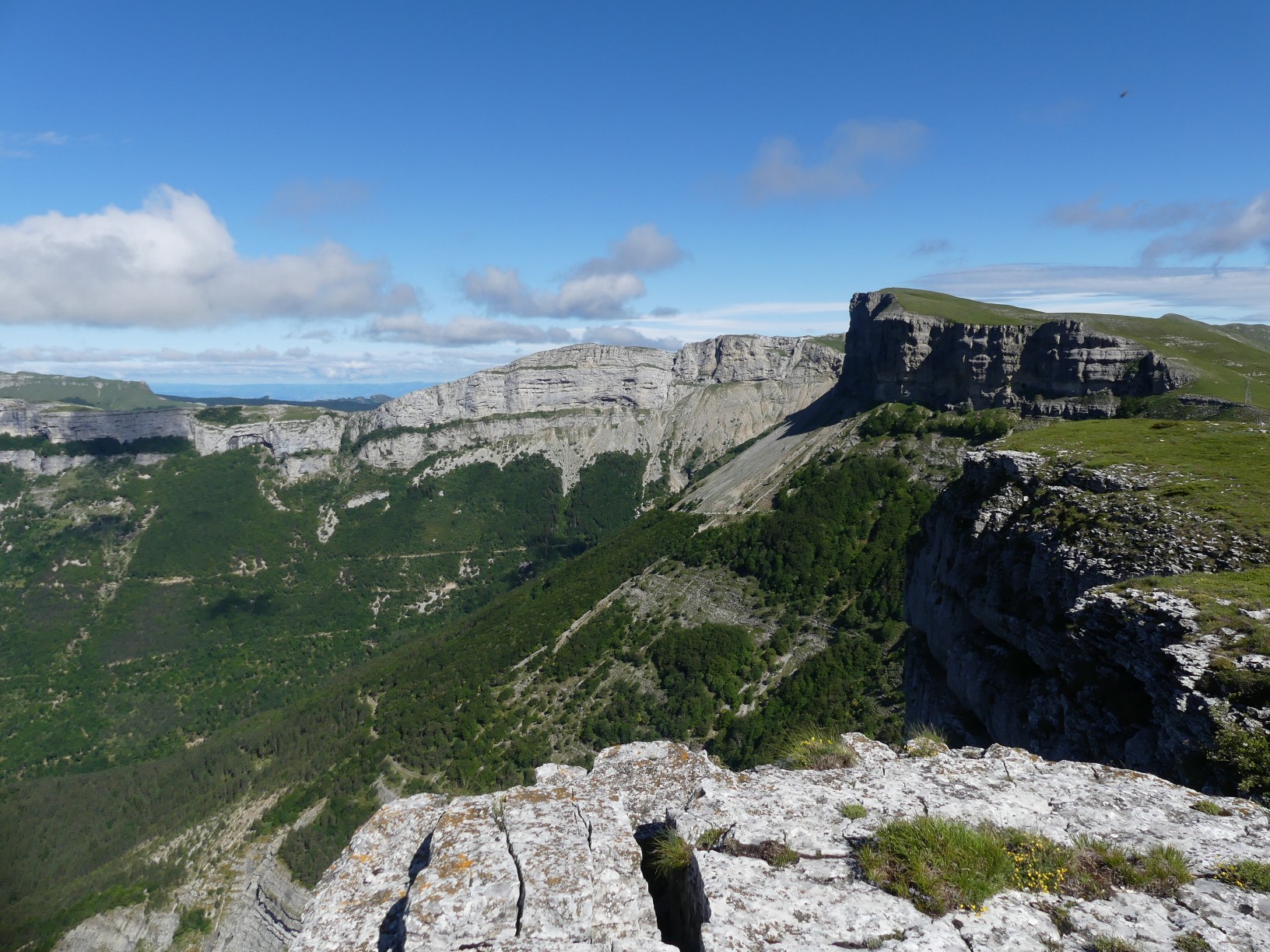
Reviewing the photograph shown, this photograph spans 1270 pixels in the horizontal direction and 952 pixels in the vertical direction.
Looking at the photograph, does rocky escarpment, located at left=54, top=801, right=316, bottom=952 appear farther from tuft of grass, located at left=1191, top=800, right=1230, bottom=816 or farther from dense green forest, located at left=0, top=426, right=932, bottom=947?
tuft of grass, located at left=1191, top=800, right=1230, bottom=816

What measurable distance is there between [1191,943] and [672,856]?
538 centimetres

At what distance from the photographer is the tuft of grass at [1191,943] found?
5879 mm

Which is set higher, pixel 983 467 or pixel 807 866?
pixel 983 467

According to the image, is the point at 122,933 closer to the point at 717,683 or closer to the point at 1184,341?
the point at 717,683

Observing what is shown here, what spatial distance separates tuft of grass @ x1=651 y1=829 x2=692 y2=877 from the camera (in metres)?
7.51

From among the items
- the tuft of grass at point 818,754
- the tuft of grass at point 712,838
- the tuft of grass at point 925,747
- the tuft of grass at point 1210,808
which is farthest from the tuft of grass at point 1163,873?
the tuft of grass at point 712,838

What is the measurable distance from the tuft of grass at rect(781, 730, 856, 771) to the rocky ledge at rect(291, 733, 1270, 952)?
0.30 meters

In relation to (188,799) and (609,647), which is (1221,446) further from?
(188,799)

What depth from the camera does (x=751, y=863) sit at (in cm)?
724

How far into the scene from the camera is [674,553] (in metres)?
91.9

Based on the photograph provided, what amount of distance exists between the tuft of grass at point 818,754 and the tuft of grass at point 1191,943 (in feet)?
14.7

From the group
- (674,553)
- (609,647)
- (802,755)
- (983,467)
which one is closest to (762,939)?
(802,755)

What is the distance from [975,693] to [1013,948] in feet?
60.2

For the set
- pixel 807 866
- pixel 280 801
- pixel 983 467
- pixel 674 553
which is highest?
pixel 983 467
